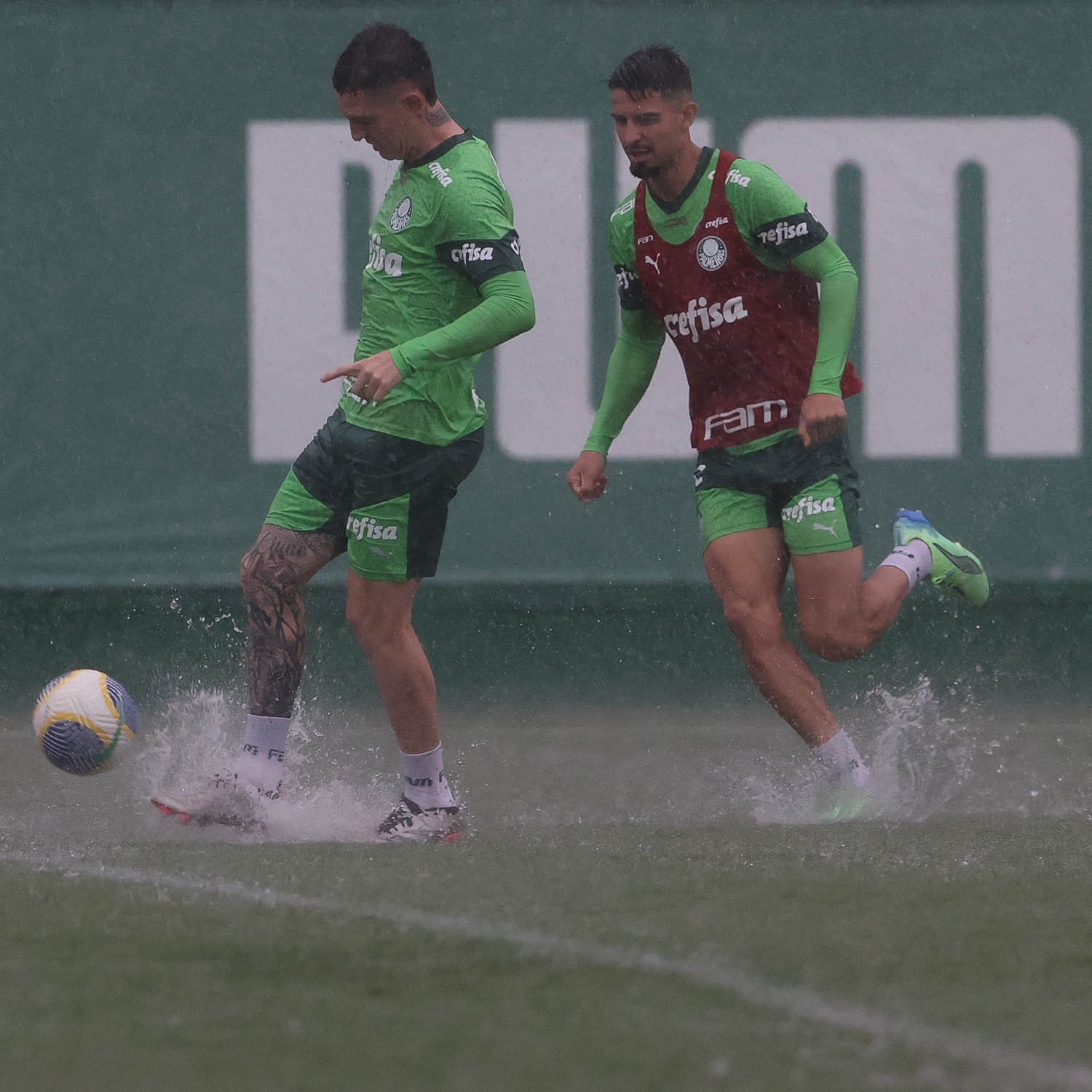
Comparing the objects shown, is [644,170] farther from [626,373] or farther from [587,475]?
[587,475]

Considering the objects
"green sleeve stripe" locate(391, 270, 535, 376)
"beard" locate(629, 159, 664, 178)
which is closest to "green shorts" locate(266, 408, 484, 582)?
"green sleeve stripe" locate(391, 270, 535, 376)

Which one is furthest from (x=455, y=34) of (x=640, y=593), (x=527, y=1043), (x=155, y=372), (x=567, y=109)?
(x=527, y=1043)

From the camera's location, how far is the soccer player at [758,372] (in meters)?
5.14

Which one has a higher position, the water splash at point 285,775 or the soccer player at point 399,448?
the soccer player at point 399,448

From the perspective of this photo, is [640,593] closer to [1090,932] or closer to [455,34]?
[455,34]

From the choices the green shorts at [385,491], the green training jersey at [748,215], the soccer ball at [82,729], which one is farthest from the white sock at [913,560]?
the soccer ball at [82,729]

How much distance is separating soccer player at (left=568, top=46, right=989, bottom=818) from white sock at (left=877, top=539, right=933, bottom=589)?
38 cm

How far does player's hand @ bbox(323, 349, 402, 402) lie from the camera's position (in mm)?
4723

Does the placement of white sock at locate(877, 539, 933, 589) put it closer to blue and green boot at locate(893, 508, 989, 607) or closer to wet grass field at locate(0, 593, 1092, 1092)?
blue and green boot at locate(893, 508, 989, 607)

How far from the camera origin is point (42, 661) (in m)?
7.51

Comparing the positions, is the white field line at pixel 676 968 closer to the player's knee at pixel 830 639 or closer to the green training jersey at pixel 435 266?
the green training jersey at pixel 435 266

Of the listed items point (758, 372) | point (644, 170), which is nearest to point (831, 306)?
point (758, 372)

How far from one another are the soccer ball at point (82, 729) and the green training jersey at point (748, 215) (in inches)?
76.2

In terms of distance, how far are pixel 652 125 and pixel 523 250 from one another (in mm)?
2363
